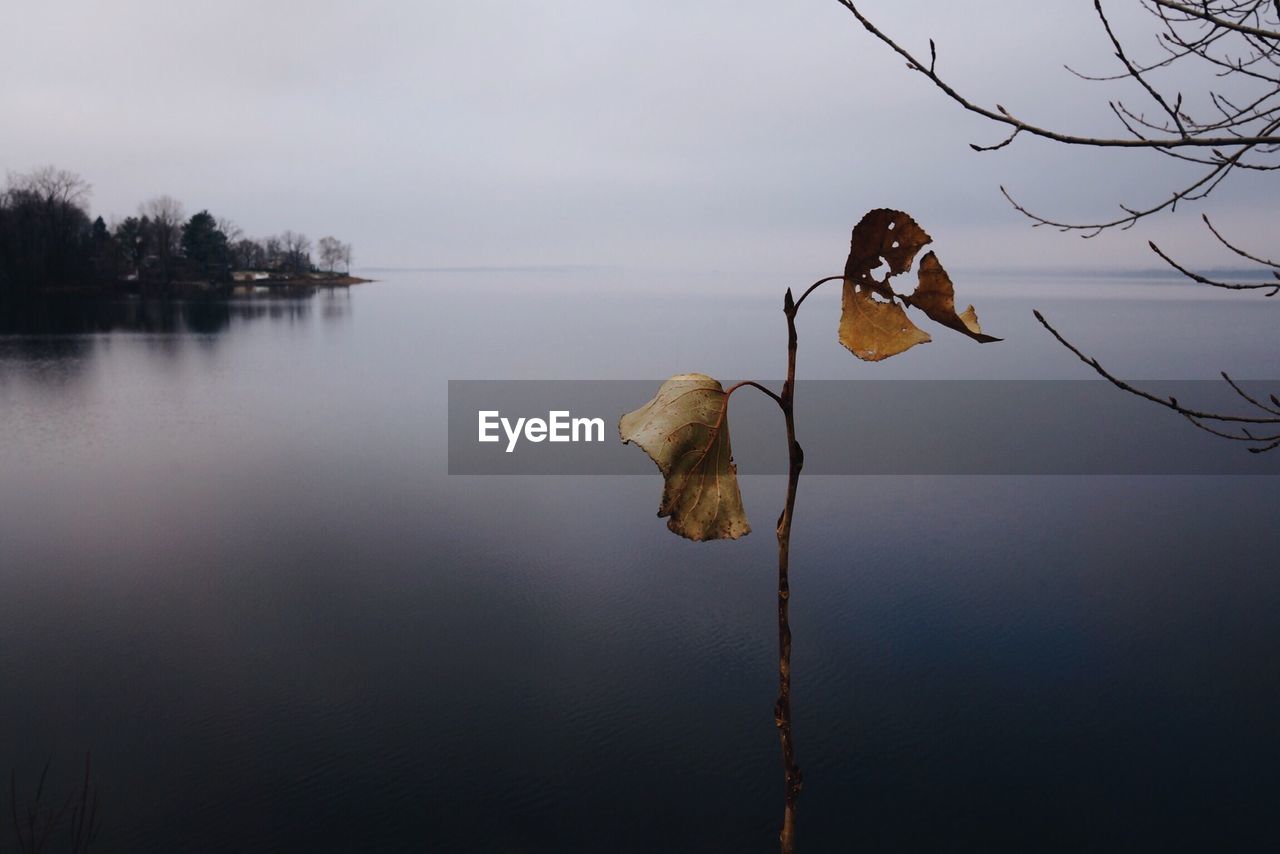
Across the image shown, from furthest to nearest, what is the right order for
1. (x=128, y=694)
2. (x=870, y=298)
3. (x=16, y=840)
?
(x=128, y=694)
(x=16, y=840)
(x=870, y=298)

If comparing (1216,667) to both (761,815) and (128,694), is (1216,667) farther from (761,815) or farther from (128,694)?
(128,694)

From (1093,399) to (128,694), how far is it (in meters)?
38.9

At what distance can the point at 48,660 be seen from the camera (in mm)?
14938

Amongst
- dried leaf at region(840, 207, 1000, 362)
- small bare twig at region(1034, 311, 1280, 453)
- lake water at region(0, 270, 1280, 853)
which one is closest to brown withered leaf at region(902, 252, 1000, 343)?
dried leaf at region(840, 207, 1000, 362)

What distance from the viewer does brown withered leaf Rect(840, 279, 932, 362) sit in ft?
3.03

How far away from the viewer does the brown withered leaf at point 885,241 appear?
36.2 inches

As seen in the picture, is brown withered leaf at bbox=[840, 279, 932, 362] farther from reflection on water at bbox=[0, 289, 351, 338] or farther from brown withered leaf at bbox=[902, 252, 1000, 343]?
reflection on water at bbox=[0, 289, 351, 338]

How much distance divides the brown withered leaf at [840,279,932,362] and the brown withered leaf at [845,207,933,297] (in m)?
0.01

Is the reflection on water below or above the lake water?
Answer: above

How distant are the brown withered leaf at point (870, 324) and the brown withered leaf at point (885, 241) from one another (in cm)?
1

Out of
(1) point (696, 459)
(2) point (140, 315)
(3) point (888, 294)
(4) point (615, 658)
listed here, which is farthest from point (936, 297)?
(2) point (140, 315)

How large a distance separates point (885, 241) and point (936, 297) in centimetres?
8

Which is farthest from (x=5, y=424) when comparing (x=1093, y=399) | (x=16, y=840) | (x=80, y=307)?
(x=80, y=307)

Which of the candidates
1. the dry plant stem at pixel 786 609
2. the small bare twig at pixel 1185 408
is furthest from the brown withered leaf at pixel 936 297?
the small bare twig at pixel 1185 408
